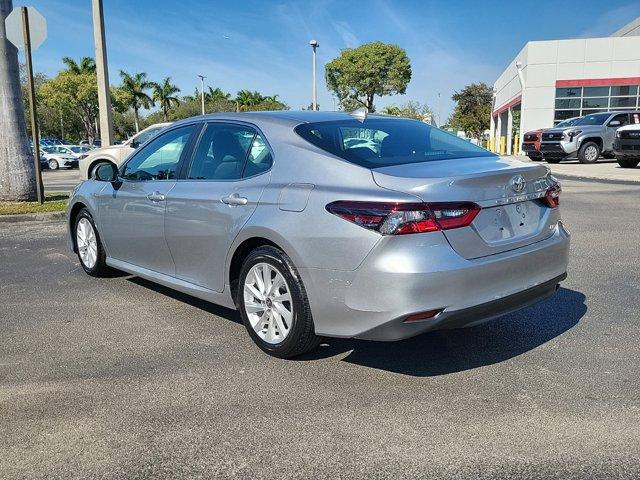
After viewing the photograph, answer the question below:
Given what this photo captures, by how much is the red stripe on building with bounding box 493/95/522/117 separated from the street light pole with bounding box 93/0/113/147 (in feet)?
100.0

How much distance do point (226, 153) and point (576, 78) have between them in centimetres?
3605

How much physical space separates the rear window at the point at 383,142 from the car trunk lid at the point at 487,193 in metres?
0.19

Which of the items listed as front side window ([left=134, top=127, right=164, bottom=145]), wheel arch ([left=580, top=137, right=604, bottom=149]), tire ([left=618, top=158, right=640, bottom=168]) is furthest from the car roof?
wheel arch ([left=580, top=137, right=604, bottom=149])

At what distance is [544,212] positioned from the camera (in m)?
3.77

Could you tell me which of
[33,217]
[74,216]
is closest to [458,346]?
[74,216]

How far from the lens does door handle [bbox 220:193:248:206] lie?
3842mm

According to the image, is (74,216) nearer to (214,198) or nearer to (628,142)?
(214,198)

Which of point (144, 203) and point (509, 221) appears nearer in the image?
point (509, 221)

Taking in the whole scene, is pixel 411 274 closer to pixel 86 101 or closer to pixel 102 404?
pixel 102 404

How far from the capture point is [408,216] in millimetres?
3094

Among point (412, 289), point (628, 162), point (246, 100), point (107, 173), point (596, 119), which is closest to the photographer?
point (412, 289)

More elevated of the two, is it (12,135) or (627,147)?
(12,135)

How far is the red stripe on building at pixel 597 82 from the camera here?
34.4 m

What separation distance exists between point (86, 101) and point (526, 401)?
60850mm
